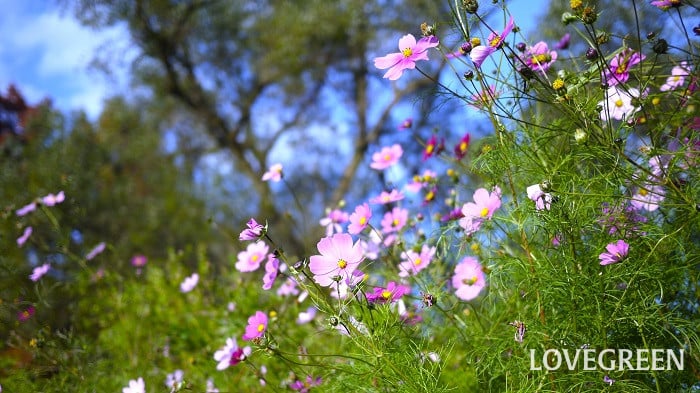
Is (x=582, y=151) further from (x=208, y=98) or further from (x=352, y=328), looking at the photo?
(x=208, y=98)

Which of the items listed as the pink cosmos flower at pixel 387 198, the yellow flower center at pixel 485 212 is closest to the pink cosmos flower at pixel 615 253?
the yellow flower center at pixel 485 212

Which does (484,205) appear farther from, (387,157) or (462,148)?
(387,157)

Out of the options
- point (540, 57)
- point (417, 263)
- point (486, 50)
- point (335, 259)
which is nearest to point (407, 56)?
point (486, 50)

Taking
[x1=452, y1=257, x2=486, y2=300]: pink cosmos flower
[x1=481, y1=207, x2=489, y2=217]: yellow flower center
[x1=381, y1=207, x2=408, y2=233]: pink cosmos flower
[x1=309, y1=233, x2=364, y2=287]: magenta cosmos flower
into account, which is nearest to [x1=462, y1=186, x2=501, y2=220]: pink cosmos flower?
[x1=481, y1=207, x2=489, y2=217]: yellow flower center

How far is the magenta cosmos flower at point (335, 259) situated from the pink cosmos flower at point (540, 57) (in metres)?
0.54

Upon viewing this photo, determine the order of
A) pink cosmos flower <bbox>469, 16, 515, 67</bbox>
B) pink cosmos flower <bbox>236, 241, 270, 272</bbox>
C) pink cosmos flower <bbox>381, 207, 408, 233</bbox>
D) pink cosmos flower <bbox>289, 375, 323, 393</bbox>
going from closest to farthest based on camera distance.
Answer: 1. pink cosmos flower <bbox>469, 16, 515, 67</bbox>
2. pink cosmos flower <bbox>289, 375, 323, 393</bbox>
3. pink cosmos flower <bbox>236, 241, 270, 272</bbox>
4. pink cosmos flower <bbox>381, 207, 408, 233</bbox>

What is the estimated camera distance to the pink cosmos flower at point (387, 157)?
6.00 feet

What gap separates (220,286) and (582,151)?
5.85 ft

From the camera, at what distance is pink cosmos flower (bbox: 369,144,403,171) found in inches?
72.0

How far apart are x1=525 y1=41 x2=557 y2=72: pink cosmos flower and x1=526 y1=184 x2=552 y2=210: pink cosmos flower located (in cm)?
26

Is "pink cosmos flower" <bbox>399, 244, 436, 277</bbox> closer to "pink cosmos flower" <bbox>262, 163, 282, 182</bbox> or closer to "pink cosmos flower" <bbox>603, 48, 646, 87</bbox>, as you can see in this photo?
"pink cosmos flower" <bbox>262, 163, 282, 182</bbox>

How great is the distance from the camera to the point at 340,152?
368 inches

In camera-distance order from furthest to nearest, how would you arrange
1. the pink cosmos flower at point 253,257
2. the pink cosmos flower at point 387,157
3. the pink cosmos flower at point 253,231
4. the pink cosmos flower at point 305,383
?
1. the pink cosmos flower at point 387,157
2. the pink cosmos flower at point 253,257
3. the pink cosmos flower at point 305,383
4. the pink cosmos flower at point 253,231

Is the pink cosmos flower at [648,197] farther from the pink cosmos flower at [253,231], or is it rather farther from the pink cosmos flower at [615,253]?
the pink cosmos flower at [253,231]
